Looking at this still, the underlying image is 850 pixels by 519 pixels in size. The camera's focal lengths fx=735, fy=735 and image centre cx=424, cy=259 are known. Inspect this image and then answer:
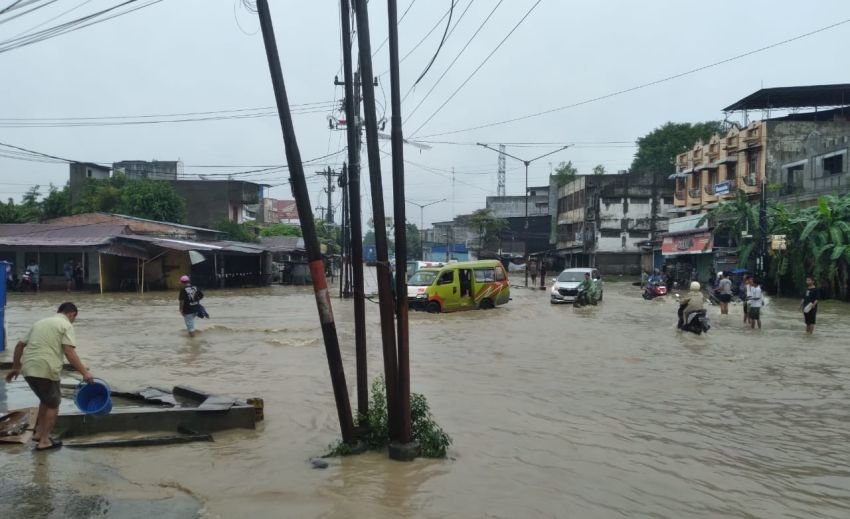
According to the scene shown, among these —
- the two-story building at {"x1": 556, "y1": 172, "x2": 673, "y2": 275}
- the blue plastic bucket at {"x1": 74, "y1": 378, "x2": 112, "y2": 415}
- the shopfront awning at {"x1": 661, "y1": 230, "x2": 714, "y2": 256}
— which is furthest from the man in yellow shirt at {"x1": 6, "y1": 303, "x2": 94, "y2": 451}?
the two-story building at {"x1": 556, "y1": 172, "x2": 673, "y2": 275}

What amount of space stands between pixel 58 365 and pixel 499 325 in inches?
628

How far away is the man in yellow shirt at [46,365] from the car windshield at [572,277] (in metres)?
26.5

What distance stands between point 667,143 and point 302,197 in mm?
75699

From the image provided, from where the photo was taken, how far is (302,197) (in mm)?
6688

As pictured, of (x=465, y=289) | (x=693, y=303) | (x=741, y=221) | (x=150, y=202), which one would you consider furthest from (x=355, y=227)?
(x=150, y=202)

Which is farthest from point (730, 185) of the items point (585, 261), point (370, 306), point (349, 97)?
point (349, 97)

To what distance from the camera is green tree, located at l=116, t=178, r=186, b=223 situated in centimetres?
4953

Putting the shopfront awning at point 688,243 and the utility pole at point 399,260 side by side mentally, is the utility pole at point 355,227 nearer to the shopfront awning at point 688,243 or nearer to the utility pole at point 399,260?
the utility pole at point 399,260

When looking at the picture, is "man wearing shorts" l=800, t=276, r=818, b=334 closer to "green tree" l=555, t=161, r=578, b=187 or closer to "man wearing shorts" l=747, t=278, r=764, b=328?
"man wearing shorts" l=747, t=278, r=764, b=328

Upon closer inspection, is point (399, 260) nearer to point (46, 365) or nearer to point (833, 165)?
point (46, 365)

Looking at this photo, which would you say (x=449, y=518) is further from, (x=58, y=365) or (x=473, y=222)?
(x=473, y=222)

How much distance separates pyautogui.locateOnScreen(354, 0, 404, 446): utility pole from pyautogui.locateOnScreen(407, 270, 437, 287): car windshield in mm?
19291

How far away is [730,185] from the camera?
1928 inches

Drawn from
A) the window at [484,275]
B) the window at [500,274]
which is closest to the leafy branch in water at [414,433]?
the window at [484,275]
